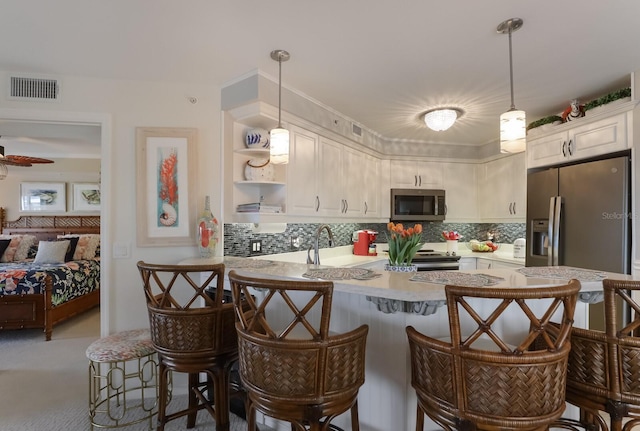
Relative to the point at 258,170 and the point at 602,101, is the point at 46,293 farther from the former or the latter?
the point at 602,101

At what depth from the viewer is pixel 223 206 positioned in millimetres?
2756

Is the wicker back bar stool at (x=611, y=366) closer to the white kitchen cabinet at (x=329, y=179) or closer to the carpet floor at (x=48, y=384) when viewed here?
the carpet floor at (x=48, y=384)

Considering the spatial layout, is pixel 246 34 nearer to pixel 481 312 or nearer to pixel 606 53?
pixel 481 312

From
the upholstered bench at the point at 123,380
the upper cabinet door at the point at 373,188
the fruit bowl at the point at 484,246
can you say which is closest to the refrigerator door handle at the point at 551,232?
the fruit bowl at the point at 484,246

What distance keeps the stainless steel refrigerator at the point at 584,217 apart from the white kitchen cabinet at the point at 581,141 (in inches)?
4.8

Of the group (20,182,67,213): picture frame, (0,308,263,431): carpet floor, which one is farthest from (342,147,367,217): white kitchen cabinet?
(20,182,67,213): picture frame

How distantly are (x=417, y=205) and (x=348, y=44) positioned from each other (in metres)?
2.91

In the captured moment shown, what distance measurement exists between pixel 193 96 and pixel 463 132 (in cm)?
317

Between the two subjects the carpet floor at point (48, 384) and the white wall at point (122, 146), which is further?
the white wall at point (122, 146)

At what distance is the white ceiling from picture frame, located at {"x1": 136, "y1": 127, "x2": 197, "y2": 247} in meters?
0.49

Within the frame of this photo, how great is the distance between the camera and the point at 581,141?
120 inches

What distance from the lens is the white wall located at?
8.43 feet

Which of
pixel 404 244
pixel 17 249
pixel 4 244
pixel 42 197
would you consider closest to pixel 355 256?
pixel 404 244

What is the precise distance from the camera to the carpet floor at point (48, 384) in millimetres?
2234
